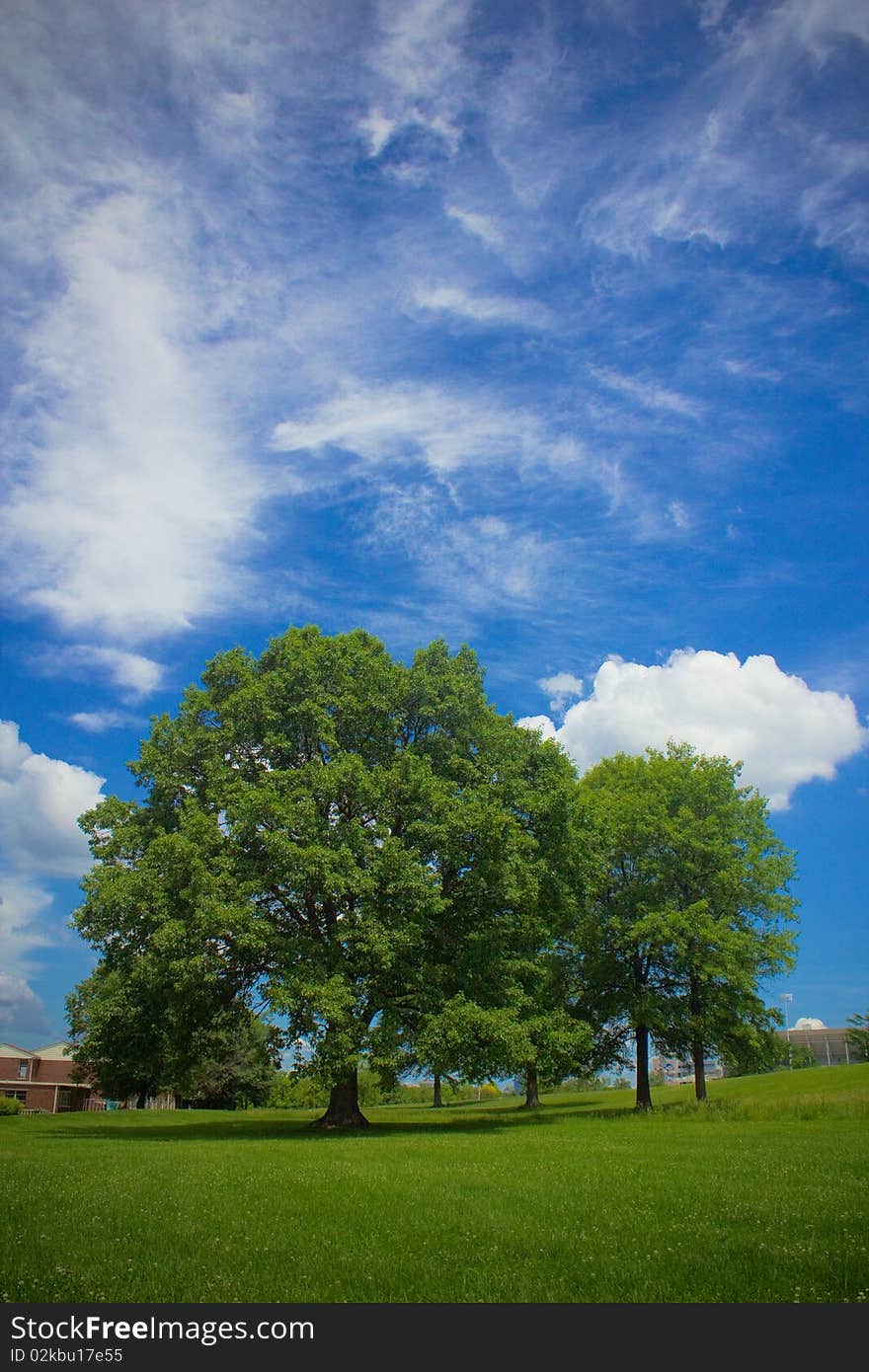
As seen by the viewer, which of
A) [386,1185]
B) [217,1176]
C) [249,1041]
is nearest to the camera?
[386,1185]

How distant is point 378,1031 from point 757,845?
2581 centimetres

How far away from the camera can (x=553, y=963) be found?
4678cm

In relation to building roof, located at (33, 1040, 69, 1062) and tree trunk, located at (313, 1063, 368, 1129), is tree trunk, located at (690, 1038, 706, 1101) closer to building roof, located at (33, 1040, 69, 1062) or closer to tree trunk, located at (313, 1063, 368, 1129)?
tree trunk, located at (313, 1063, 368, 1129)

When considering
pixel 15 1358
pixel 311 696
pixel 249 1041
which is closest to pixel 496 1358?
pixel 15 1358

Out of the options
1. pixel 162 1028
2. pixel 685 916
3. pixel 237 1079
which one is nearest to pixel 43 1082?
pixel 237 1079

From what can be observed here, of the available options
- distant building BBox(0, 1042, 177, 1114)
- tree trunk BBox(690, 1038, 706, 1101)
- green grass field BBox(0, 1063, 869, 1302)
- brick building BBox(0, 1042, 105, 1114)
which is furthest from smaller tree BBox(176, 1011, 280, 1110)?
green grass field BBox(0, 1063, 869, 1302)

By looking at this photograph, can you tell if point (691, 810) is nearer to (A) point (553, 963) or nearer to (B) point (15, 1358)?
(A) point (553, 963)

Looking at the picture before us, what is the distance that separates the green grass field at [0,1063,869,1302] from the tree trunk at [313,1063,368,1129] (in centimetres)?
1518

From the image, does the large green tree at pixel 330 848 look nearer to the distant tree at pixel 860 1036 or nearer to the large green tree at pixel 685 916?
the large green tree at pixel 685 916

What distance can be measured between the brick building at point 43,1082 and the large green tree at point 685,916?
201ft

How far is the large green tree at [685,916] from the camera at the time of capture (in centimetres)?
4406

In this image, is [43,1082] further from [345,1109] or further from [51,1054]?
[345,1109]

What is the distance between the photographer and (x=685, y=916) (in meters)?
43.7

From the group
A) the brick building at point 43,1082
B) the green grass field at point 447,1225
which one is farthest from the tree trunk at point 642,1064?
the brick building at point 43,1082
